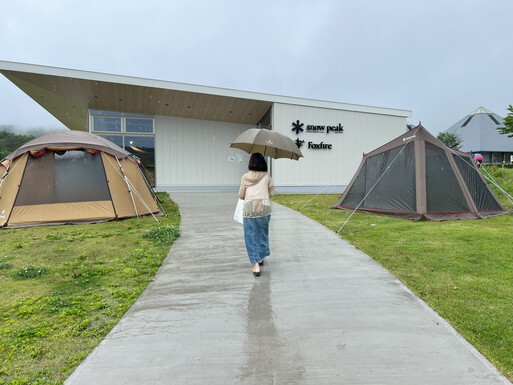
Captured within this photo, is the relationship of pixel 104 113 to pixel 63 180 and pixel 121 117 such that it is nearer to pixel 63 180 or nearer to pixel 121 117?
pixel 121 117

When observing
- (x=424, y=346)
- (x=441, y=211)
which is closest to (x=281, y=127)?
(x=441, y=211)

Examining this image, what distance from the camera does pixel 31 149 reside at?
796 centimetres

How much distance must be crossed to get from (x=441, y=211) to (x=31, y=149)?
428 inches

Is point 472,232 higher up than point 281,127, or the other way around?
point 281,127

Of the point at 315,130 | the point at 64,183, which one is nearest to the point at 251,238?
the point at 64,183

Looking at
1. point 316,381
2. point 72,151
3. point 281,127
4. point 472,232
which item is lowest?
point 316,381

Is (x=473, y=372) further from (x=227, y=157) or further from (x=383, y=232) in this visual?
(x=227, y=157)

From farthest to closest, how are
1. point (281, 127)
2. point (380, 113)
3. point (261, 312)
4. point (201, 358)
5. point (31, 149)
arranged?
point (380, 113) → point (281, 127) → point (31, 149) → point (261, 312) → point (201, 358)

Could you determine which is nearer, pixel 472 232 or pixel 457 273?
pixel 457 273

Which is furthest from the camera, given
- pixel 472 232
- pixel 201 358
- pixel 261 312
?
pixel 472 232

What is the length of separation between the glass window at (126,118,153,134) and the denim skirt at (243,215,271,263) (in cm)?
1767

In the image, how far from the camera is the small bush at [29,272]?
411cm

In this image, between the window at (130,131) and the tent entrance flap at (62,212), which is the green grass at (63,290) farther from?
the window at (130,131)

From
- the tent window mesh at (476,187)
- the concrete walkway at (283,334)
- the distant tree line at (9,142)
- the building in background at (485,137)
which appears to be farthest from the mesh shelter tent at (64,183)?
the building in background at (485,137)
